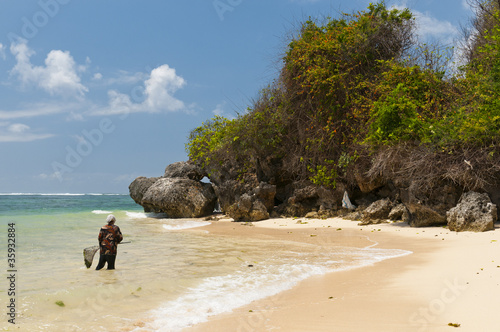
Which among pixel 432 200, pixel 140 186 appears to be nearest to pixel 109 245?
pixel 432 200

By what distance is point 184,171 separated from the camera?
26156 millimetres

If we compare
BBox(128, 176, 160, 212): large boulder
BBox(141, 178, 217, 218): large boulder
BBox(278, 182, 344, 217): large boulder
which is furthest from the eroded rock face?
BBox(128, 176, 160, 212): large boulder

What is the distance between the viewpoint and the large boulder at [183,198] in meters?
23.1

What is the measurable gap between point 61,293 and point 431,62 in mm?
15865

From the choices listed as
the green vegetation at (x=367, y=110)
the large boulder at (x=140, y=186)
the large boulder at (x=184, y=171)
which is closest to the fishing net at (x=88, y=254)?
the green vegetation at (x=367, y=110)

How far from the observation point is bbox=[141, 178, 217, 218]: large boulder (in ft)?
75.7

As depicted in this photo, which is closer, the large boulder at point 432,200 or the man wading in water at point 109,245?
the man wading in water at point 109,245

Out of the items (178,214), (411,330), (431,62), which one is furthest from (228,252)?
(178,214)

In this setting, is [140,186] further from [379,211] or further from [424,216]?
[424,216]

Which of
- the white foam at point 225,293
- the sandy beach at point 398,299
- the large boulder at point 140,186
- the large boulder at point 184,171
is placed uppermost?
the large boulder at point 184,171

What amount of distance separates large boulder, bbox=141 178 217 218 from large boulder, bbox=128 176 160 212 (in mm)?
3392

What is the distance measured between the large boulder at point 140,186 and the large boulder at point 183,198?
3.39m

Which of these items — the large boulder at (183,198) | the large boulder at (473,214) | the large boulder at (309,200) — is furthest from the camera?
the large boulder at (183,198)

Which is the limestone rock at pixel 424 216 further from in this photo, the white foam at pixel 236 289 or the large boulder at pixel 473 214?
the white foam at pixel 236 289
